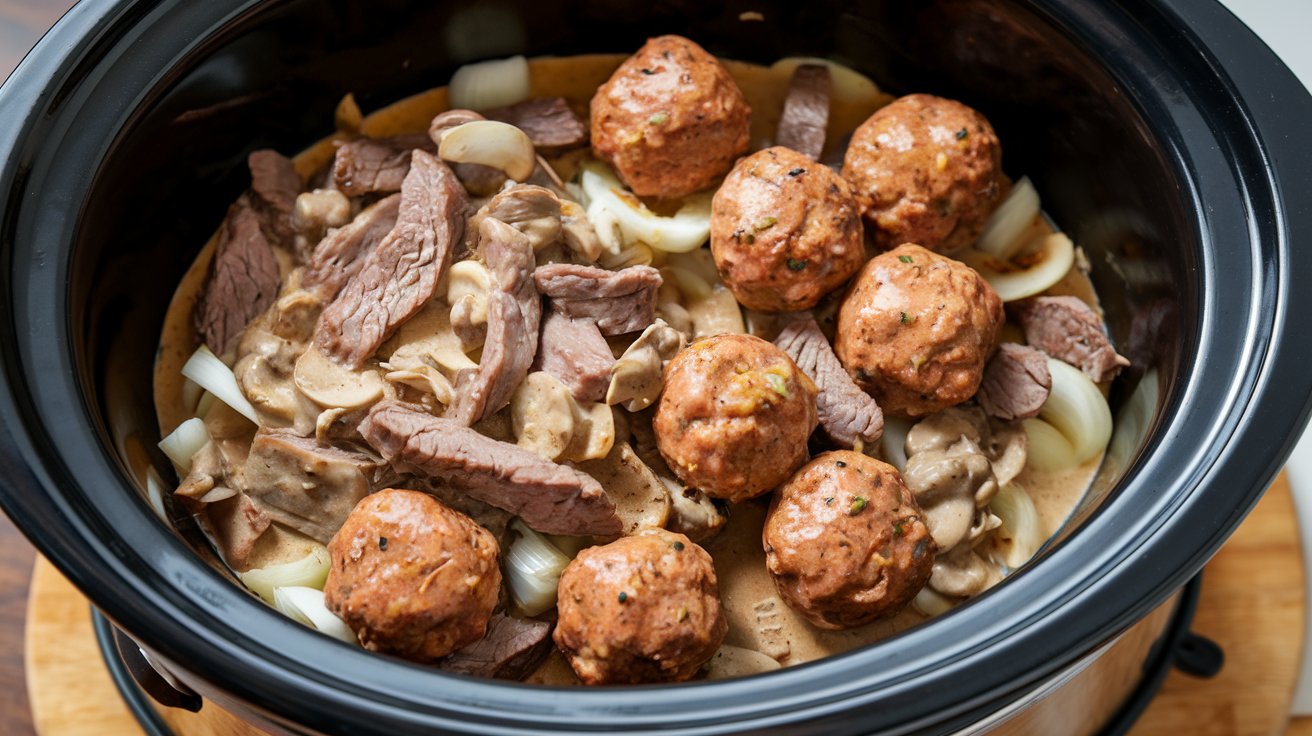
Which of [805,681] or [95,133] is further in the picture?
[95,133]

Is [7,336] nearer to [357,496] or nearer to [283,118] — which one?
[357,496]

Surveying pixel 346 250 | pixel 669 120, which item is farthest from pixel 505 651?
pixel 669 120

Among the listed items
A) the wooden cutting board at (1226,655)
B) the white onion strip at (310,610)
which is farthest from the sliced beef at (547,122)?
the wooden cutting board at (1226,655)

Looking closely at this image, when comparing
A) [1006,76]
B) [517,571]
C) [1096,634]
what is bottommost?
[517,571]

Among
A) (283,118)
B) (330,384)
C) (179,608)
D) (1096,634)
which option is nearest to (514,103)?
(283,118)

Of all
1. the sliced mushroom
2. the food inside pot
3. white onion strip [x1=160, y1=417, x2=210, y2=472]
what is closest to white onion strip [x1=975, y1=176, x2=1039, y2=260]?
the food inside pot

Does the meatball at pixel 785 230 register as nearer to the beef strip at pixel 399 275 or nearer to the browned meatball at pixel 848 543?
the browned meatball at pixel 848 543

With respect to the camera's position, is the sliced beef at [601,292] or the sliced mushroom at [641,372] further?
the sliced beef at [601,292]
